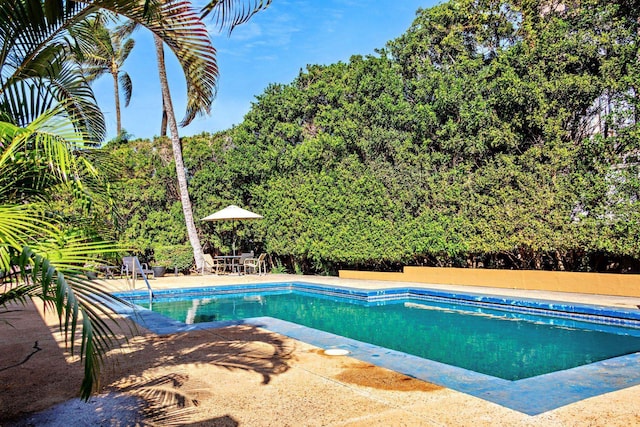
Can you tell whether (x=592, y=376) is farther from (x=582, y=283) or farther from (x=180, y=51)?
(x=582, y=283)

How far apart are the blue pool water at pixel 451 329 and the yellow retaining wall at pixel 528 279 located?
1.63 meters

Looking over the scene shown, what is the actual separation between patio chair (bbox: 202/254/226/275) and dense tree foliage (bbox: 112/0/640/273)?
1.97 feet

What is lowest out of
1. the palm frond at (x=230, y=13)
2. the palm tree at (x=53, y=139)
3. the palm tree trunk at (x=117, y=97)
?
the palm tree at (x=53, y=139)

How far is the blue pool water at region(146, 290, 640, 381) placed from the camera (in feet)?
20.5

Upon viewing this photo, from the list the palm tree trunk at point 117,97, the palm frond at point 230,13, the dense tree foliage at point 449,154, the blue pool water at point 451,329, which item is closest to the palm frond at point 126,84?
the palm tree trunk at point 117,97

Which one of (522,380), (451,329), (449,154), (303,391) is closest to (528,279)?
(451,329)

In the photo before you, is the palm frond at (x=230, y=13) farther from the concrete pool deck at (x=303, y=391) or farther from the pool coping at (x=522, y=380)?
the concrete pool deck at (x=303, y=391)

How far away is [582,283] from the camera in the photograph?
9.97m

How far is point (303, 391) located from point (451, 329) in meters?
4.89

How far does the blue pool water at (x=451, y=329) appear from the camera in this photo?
6262 mm

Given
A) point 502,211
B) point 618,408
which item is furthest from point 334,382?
point 502,211

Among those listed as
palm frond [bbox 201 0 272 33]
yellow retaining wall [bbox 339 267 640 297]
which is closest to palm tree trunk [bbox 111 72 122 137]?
yellow retaining wall [bbox 339 267 640 297]

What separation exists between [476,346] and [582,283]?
14.0 ft


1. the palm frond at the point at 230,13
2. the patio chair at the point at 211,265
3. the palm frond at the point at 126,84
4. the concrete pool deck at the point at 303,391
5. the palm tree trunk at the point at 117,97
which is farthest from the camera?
the palm frond at the point at 126,84
